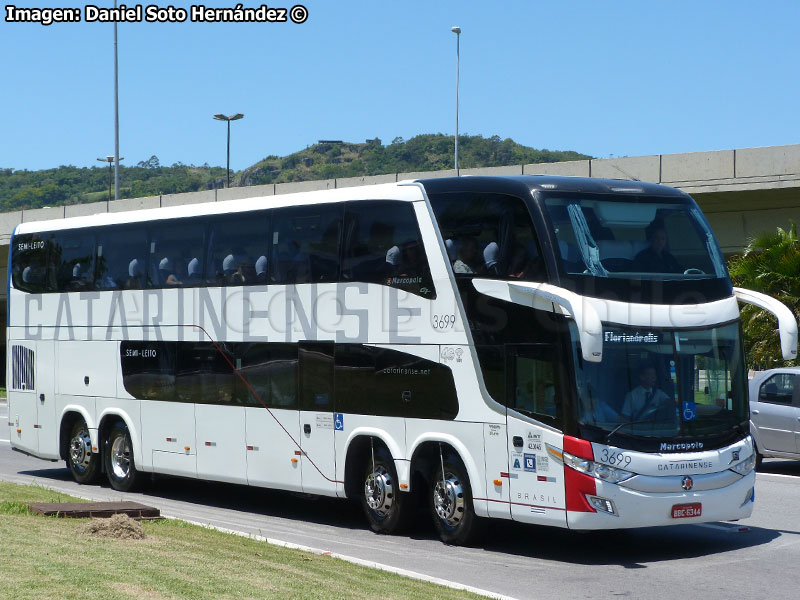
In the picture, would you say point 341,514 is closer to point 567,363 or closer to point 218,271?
point 218,271

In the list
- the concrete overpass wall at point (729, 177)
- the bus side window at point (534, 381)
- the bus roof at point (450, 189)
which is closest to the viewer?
the bus side window at point (534, 381)

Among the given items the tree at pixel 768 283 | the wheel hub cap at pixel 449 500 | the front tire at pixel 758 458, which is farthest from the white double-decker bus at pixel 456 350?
the tree at pixel 768 283

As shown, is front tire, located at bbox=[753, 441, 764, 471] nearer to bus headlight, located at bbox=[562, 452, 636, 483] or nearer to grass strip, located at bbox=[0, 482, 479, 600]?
bus headlight, located at bbox=[562, 452, 636, 483]

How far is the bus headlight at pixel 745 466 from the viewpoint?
1265 cm

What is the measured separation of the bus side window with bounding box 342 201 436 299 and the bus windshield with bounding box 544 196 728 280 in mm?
1857

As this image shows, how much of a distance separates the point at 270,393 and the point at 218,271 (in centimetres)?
198

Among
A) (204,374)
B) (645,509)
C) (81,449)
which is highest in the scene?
(204,374)

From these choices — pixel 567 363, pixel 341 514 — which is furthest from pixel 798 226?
pixel 567 363

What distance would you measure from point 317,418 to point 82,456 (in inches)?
250

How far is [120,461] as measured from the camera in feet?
63.2

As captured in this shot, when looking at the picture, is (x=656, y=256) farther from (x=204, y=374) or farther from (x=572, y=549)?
(x=204, y=374)

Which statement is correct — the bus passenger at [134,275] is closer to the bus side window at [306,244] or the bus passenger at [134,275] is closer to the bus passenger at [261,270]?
the bus passenger at [261,270]

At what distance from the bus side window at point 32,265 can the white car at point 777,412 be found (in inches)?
470

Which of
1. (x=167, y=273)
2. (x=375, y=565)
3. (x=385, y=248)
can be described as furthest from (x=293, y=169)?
(x=375, y=565)
